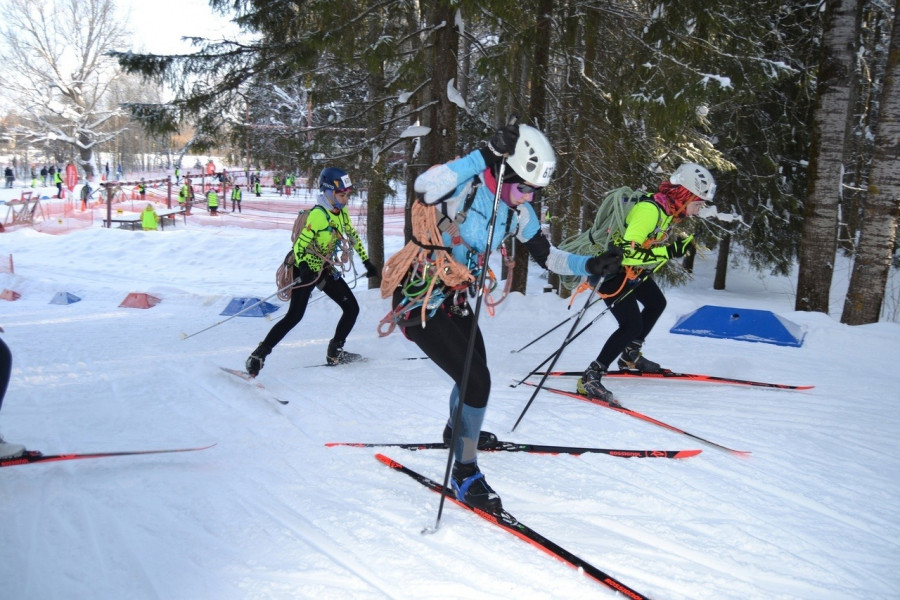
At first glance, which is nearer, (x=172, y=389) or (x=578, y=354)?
(x=172, y=389)

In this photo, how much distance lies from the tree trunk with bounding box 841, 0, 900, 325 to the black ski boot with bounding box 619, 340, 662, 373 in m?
3.63

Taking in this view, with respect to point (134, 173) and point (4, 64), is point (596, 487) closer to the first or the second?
point (4, 64)

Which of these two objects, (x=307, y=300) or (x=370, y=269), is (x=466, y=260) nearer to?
(x=307, y=300)

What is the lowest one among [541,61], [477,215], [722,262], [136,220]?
[722,262]

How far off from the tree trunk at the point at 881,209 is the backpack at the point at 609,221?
12.1 feet

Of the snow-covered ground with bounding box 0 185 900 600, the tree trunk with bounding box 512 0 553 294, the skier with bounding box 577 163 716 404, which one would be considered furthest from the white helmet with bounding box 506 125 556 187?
the tree trunk with bounding box 512 0 553 294

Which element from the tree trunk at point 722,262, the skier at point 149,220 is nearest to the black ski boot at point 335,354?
the tree trunk at point 722,262

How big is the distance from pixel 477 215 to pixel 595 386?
224cm

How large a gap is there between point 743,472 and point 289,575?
256cm

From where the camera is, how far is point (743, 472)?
3633 millimetres

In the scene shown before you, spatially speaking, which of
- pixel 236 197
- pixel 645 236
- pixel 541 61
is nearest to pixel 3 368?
pixel 645 236

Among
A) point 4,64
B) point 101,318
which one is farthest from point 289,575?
point 4,64

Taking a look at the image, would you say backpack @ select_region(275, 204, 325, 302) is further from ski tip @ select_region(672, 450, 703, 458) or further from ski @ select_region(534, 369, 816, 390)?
ski tip @ select_region(672, 450, 703, 458)

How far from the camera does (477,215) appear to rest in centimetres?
339
